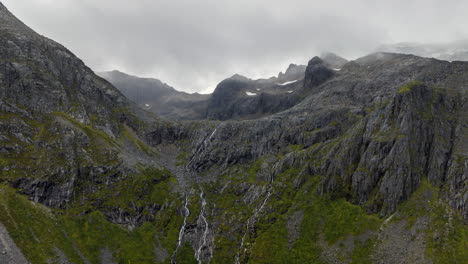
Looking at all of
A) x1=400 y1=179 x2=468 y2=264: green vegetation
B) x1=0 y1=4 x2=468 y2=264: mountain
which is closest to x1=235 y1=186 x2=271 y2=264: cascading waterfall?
x1=0 y1=4 x2=468 y2=264: mountain

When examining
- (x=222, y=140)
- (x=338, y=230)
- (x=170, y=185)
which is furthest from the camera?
(x=222, y=140)

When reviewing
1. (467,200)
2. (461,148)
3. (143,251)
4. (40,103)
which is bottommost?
(143,251)

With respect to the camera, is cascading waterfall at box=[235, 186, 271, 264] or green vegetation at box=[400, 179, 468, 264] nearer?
green vegetation at box=[400, 179, 468, 264]

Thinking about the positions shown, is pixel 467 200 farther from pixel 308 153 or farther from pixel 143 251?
pixel 143 251

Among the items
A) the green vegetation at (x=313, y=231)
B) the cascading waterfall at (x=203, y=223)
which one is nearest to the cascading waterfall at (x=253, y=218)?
the green vegetation at (x=313, y=231)

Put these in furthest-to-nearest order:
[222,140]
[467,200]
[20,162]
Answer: [222,140] → [20,162] → [467,200]

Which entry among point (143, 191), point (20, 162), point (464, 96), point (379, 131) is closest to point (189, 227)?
point (143, 191)

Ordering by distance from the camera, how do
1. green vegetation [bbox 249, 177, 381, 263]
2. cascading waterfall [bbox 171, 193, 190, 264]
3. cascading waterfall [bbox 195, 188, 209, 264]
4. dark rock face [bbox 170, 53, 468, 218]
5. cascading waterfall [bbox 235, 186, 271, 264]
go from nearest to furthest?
1. green vegetation [bbox 249, 177, 381, 263]
2. dark rock face [bbox 170, 53, 468, 218]
3. cascading waterfall [bbox 235, 186, 271, 264]
4. cascading waterfall [bbox 171, 193, 190, 264]
5. cascading waterfall [bbox 195, 188, 209, 264]

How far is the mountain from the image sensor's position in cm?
9119

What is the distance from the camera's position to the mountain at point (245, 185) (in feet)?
299

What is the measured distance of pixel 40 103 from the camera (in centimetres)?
14888

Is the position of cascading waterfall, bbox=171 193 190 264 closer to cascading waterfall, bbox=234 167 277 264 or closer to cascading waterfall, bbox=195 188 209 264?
cascading waterfall, bbox=195 188 209 264

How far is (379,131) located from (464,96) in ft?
126

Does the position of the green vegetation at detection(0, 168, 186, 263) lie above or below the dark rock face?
below
